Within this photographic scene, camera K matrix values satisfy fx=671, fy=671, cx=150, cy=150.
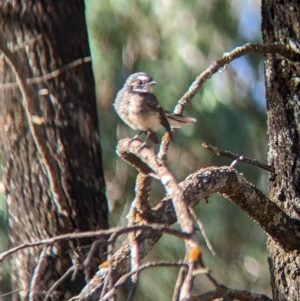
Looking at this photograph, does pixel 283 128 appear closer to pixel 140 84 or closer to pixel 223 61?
pixel 223 61

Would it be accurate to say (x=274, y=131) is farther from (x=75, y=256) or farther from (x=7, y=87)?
(x=7, y=87)

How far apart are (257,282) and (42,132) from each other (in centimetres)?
521

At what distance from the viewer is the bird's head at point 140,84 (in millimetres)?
3053

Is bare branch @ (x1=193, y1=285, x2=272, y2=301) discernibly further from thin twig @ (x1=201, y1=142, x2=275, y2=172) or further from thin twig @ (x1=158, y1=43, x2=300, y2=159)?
thin twig @ (x1=158, y1=43, x2=300, y2=159)

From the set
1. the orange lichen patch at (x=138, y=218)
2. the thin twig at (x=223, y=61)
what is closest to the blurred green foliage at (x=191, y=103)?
the thin twig at (x=223, y=61)

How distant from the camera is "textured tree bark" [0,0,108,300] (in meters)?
3.03

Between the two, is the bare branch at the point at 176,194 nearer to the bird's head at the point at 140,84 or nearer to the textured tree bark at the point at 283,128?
the textured tree bark at the point at 283,128

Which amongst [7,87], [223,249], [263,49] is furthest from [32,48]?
[223,249]

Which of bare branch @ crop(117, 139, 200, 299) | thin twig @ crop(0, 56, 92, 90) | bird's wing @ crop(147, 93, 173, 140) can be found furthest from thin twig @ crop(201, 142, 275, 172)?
thin twig @ crop(0, 56, 92, 90)

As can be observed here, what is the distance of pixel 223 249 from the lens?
293 inches

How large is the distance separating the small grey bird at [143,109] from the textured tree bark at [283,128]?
14.0 inches

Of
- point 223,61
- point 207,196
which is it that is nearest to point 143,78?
point 223,61

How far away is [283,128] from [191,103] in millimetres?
3900

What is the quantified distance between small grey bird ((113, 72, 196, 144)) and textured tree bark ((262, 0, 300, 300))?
0.36 m
